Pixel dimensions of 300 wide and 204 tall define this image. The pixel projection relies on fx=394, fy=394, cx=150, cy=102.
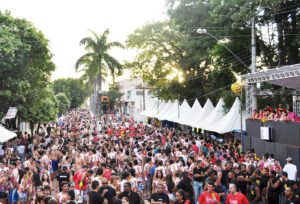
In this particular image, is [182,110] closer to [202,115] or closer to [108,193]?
[202,115]

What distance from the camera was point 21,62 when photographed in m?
22.3

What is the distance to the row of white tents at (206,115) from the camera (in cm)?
2163

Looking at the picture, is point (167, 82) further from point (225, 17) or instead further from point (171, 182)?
point (171, 182)

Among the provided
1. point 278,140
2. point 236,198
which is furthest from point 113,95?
point 236,198

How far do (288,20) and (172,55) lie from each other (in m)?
16.4

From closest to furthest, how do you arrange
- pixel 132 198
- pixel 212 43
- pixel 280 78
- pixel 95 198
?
pixel 95 198, pixel 132 198, pixel 280 78, pixel 212 43

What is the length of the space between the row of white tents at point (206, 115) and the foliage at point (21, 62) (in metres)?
10.7

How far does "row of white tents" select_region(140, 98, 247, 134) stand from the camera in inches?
852

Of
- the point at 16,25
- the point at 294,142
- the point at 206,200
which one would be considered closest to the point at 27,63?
the point at 16,25

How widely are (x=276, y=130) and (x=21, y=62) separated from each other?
47.0 feet

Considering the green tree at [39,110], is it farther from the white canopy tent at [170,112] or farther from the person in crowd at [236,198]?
the person in crowd at [236,198]

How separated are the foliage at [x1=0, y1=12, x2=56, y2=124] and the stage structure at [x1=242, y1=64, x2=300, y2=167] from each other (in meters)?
12.5

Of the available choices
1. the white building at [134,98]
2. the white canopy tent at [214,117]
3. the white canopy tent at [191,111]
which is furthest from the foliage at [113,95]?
the white canopy tent at [214,117]

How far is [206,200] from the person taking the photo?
340 inches
